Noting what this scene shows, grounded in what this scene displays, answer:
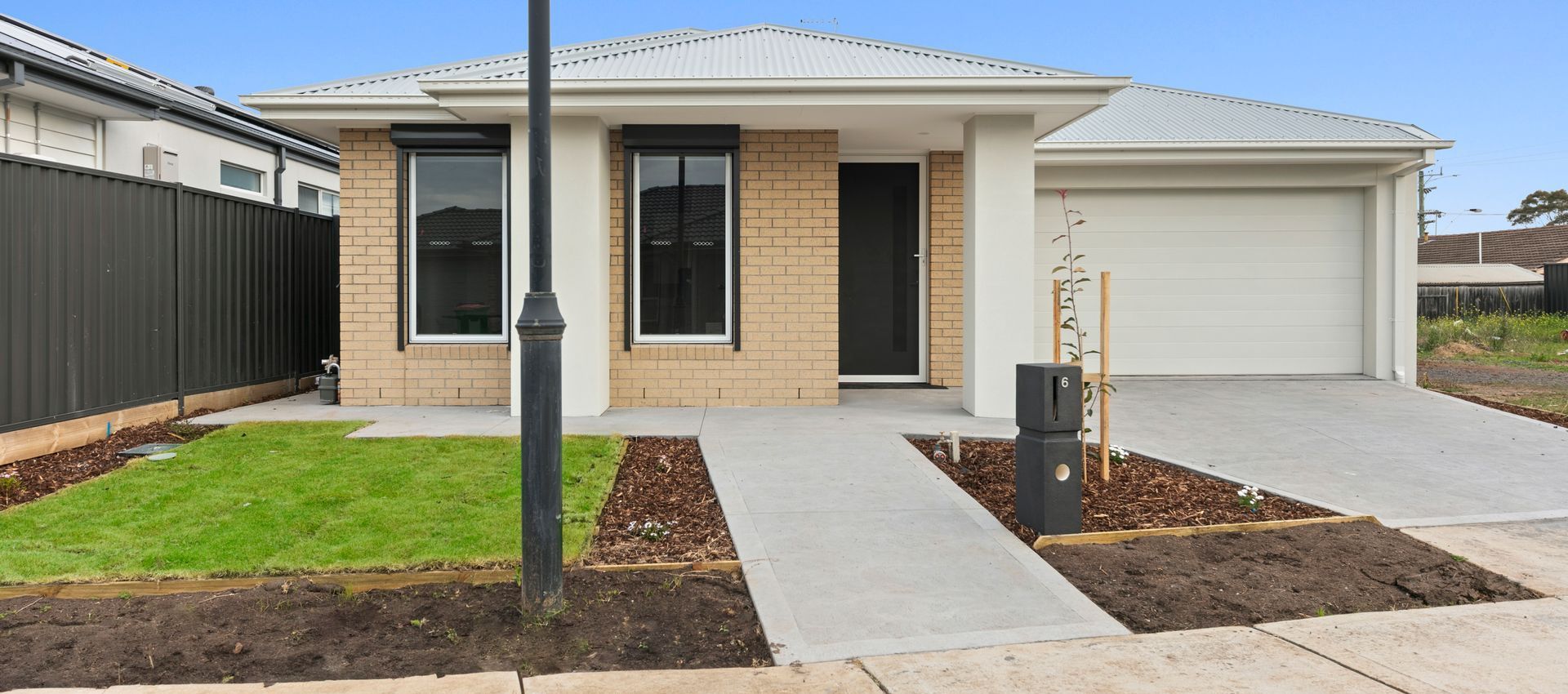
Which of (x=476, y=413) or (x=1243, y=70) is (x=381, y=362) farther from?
(x=1243, y=70)

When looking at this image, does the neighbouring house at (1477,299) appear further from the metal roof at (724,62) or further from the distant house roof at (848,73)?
the metal roof at (724,62)

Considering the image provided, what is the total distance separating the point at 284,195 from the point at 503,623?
12.8m

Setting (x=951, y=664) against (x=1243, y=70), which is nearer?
(x=951, y=664)

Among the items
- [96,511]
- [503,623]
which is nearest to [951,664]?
[503,623]

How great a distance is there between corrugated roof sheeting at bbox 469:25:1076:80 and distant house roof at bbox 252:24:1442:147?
0.01m

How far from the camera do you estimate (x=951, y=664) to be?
3.46 metres

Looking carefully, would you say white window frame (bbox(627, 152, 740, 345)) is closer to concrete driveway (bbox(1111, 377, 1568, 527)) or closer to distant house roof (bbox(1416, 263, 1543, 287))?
concrete driveway (bbox(1111, 377, 1568, 527))

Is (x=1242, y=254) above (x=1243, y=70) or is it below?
below

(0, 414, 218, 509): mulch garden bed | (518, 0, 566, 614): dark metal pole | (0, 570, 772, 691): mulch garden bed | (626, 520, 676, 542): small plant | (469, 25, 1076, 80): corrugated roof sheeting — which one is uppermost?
(469, 25, 1076, 80): corrugated roof sheeting

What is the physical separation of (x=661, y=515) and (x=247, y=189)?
11.3m

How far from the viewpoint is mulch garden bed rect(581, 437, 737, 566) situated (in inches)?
187

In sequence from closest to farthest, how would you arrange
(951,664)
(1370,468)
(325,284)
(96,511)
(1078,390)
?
(951,664)
(1078,390)
(96,511)
(1370,468)
(325,284)

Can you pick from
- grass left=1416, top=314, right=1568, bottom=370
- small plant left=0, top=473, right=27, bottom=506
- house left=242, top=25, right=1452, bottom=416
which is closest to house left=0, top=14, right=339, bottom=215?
house left=242, top=25, right=1452, bottom=416

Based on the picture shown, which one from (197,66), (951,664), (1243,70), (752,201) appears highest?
(1243,70)
